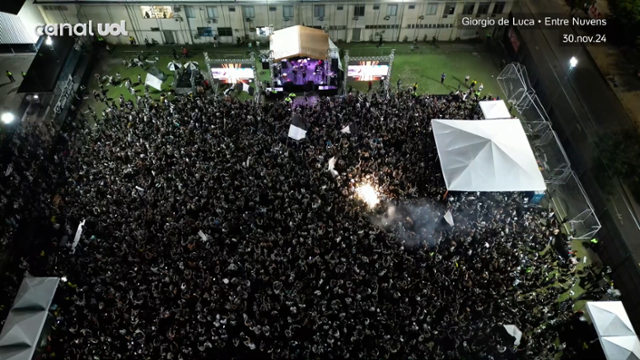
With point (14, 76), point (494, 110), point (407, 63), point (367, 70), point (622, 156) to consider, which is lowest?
point (622, 156)

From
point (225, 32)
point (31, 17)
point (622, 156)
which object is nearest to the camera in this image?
point (622, 156)

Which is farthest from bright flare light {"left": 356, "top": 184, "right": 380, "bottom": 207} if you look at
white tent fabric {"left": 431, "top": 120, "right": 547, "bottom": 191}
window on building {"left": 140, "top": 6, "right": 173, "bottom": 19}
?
window on building {"left": 140, "top": 6, "right": 173, "bottom": 19}

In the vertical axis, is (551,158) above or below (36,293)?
above

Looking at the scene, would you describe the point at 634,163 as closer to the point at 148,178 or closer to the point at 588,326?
the point at 588,326

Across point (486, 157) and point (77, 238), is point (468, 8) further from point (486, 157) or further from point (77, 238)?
point (77, 238)

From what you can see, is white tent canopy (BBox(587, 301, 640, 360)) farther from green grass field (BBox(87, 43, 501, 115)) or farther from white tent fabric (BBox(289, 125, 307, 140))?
green grass field (BBox(87, 43, 501, 115))

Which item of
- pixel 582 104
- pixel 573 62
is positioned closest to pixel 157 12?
pixel 573 62

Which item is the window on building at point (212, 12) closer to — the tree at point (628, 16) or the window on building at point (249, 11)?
the window on building at point (249, 11)
